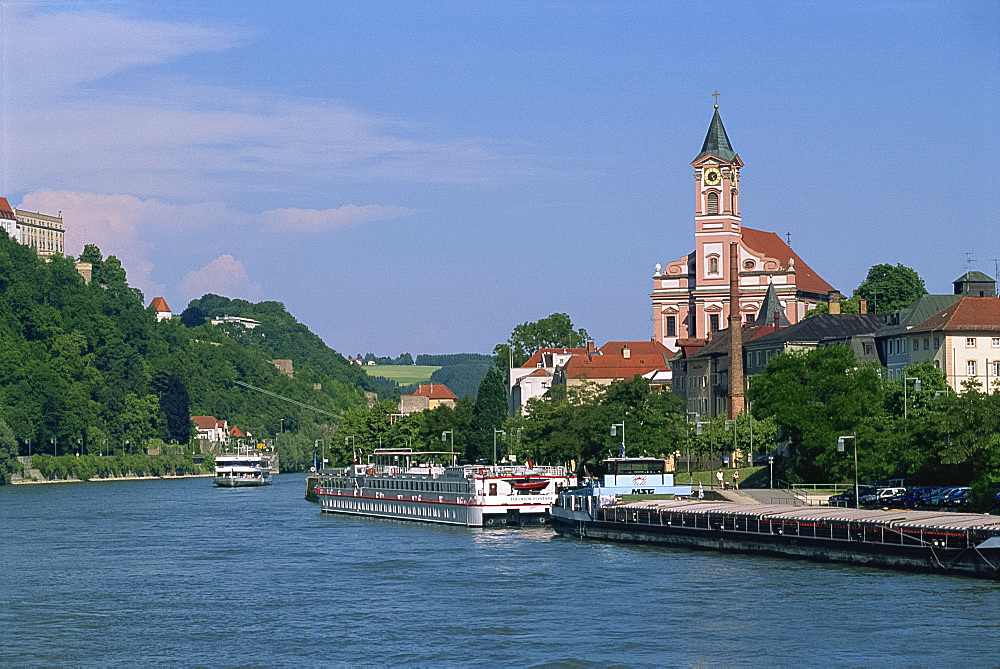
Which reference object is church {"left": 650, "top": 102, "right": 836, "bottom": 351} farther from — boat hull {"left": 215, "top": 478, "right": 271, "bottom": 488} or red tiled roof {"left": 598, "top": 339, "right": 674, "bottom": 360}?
boat hull {"left": 215, "top": 478, "right": 271, "bottom": 488}

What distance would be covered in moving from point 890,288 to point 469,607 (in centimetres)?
12165

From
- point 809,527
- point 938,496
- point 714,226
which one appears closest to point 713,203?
point 714,226

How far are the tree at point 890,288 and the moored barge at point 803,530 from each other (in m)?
88.7

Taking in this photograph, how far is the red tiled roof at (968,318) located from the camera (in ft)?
378

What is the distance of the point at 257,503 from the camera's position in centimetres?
13838

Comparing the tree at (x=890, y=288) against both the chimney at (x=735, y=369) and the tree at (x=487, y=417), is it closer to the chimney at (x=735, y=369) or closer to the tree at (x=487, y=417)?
the chimney at (x=735, y=369)

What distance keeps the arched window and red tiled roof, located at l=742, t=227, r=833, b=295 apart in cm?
621

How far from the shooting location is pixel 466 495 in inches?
3829

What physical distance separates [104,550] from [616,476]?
29935mm

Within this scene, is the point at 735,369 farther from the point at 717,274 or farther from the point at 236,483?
the point at 236,483

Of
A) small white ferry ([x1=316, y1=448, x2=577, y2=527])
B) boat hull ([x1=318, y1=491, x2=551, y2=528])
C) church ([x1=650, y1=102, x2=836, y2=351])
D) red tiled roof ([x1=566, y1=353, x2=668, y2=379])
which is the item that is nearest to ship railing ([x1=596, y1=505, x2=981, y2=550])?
boat hull ([x1=318, y1=491, x2=551, y2=528])

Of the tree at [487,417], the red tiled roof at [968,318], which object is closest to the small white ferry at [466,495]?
the red tiled roof at [968,318]

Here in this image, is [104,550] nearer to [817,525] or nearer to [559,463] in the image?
[817,525]

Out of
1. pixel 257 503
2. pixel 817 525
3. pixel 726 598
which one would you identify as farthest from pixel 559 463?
pixel 726 598
